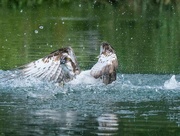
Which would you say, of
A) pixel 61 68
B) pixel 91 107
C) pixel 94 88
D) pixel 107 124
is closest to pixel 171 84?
pixel 94 88

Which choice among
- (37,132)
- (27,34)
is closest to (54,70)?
(37,132)

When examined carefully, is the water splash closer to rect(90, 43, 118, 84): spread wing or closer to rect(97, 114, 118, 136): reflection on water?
rect(90, 43, 118, 84): spread wing

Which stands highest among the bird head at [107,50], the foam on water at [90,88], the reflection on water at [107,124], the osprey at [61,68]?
the bird head at [107,50]

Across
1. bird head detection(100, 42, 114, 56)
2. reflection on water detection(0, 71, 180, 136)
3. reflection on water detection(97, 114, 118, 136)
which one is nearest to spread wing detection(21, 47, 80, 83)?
reflection on water detection(0, 71, 180, 136)

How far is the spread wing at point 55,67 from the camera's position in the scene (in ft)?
36.7

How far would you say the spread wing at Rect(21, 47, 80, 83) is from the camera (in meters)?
11.2

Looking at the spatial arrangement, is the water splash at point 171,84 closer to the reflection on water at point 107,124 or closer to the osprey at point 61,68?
the osprey at point 61,68

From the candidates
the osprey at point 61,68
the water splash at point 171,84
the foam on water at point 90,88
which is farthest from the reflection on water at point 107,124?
the water splash at point 171,84

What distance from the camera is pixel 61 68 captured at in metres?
11.3

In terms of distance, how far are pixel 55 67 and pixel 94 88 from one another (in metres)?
0.53

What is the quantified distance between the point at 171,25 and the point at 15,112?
13177 mm

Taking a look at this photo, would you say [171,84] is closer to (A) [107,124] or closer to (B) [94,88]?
(B) [94,88]

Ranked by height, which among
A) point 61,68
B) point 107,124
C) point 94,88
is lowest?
point 107,124

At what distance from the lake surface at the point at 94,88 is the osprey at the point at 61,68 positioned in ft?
0.30
